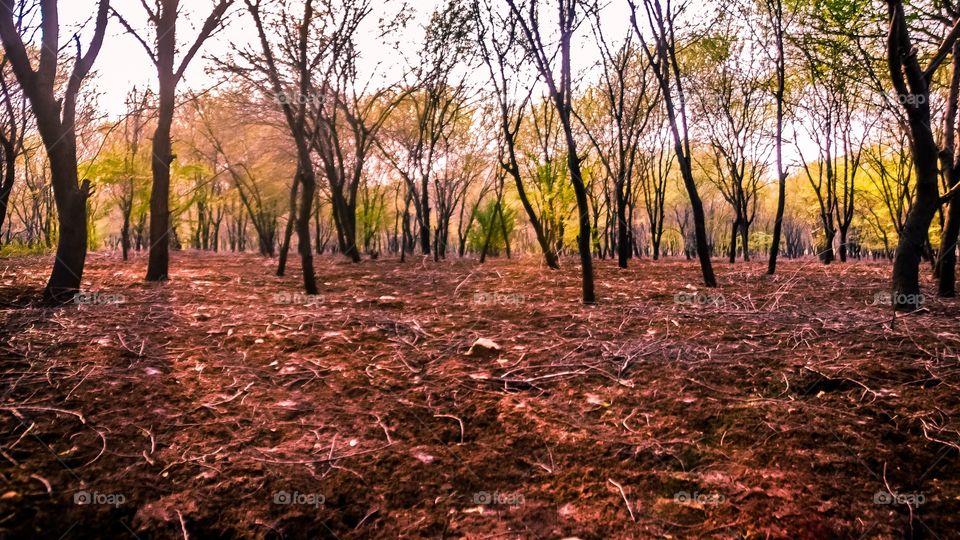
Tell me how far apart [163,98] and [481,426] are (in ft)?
28.2

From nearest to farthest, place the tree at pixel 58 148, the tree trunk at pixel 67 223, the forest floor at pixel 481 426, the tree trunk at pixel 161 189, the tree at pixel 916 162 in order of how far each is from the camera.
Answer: the forest floor at pixel 481 426, the tree at pixel 916 162, the tree at pixel 58 148, the tree trunk at pixel 67 223, the tree trunk at pixel 161 189

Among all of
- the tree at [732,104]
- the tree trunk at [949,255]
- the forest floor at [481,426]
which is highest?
the tree at [732,104]

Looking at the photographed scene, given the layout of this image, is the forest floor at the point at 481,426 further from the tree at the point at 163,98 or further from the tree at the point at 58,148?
the tree at the point at 163,98

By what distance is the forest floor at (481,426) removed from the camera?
2.27m

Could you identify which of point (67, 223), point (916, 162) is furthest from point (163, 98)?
point (916, 162)

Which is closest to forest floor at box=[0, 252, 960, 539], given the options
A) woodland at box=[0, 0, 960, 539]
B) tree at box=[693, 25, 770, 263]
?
woodland at box=[0, 0, 960, 539]

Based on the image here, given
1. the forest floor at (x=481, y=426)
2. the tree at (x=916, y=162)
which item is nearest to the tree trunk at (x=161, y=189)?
the forest floor at (x=481, y=426)

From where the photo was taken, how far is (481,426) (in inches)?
121

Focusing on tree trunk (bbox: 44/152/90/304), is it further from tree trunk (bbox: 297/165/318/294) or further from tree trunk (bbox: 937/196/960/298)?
tree trunk (bbox: 937/196/960/298)

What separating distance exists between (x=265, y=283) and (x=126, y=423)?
5831mm

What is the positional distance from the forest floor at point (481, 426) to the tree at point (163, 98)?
3139 mm

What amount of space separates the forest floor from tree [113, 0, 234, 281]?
10.3 ft

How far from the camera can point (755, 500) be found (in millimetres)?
2242

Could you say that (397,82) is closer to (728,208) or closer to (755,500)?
(755,500)
